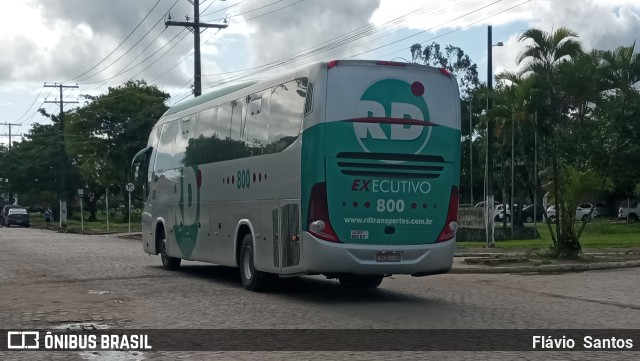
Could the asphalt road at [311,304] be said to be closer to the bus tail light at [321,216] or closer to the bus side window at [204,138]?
the bus tail light at [321,216]

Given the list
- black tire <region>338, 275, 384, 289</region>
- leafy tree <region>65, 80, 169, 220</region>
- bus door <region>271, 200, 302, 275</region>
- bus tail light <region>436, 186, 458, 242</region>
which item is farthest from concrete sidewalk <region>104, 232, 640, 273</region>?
leafy tree <region>65, 80, 169, 220</region>

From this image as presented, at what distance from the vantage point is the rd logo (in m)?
13.7

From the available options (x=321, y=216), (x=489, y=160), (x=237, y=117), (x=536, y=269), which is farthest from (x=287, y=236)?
(x=489, y=160)

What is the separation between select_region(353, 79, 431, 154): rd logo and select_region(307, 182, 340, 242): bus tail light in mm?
960

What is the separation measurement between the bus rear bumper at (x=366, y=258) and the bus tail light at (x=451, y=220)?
0.19 metres

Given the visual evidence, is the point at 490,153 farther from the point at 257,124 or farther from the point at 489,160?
the point at 257,124

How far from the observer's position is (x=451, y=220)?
14.4 m

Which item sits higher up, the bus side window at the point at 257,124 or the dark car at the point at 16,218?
the bus side window at the point at 257,124

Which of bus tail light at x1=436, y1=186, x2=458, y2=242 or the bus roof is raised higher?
the bus roof

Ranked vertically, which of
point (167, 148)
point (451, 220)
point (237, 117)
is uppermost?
point (237, 117)

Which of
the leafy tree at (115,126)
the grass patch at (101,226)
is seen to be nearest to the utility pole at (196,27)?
the grass patch at (101,226)

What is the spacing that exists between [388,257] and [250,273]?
→ 3125 millimetres

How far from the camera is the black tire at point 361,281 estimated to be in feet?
53.3

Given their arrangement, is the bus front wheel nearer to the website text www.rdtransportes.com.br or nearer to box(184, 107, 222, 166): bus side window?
box(184, 107, 222, 166): bus side window
